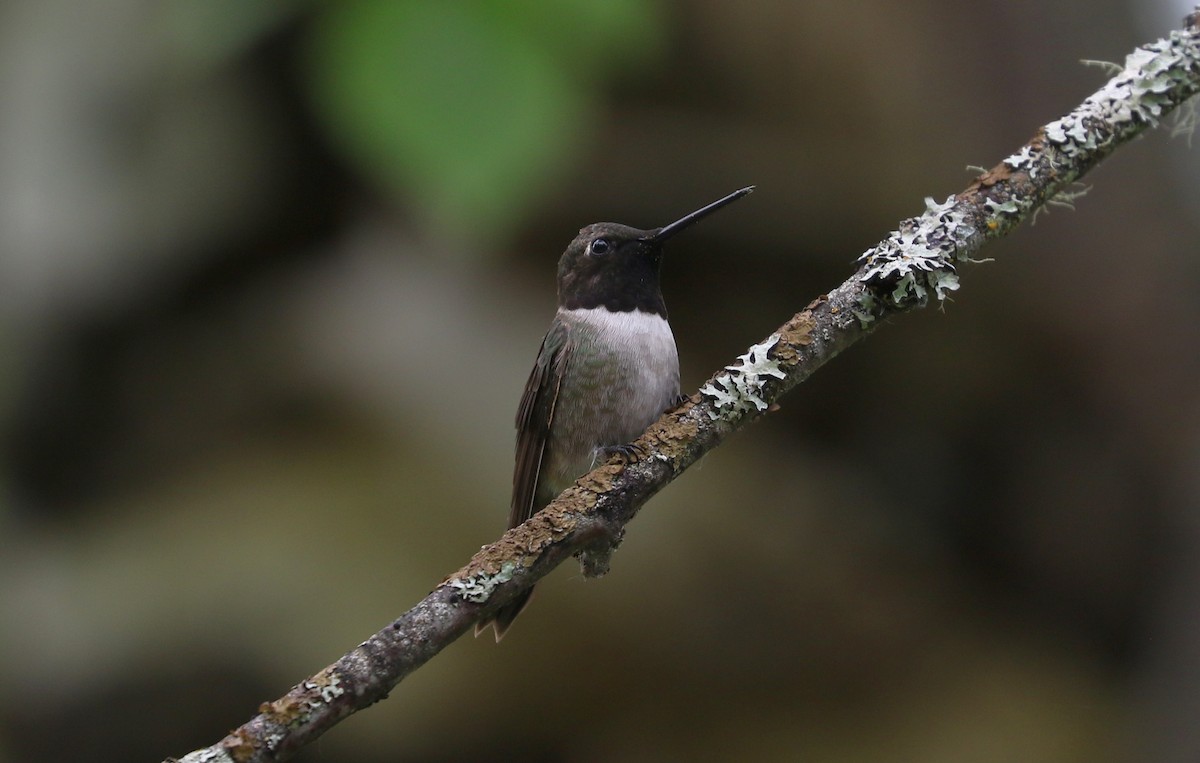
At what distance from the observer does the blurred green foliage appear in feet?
4.50

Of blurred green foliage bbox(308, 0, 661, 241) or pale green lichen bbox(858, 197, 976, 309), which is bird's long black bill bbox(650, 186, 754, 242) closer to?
pale green lichen bbox(858, 197, 976, 309)

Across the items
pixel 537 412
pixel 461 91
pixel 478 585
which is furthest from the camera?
pixel 537 412

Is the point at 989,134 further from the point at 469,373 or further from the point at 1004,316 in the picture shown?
the point at 469,373

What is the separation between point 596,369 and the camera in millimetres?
3842

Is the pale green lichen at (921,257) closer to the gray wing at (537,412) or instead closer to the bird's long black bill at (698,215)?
the bird's long black bill at (698,215)

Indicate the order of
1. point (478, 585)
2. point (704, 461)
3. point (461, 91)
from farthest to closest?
point (704, 461), point (478, 585), point (461, 91)

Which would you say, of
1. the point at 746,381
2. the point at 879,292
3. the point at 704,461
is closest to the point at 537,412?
the point at 746,381

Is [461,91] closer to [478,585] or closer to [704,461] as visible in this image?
[478,585]

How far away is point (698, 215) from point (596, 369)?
0.75 m

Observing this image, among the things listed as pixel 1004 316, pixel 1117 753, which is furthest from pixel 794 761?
pixel 1004 316

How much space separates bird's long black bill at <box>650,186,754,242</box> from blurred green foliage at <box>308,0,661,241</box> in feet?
4.78

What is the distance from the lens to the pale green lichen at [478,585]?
76.1 inches

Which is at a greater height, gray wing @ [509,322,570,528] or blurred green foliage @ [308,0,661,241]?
gray wing @ [509,322,570,528]

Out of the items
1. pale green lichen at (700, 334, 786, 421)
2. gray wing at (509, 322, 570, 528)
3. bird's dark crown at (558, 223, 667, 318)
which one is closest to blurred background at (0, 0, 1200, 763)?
bird's dark crown at (558, 223, 667, 318)
